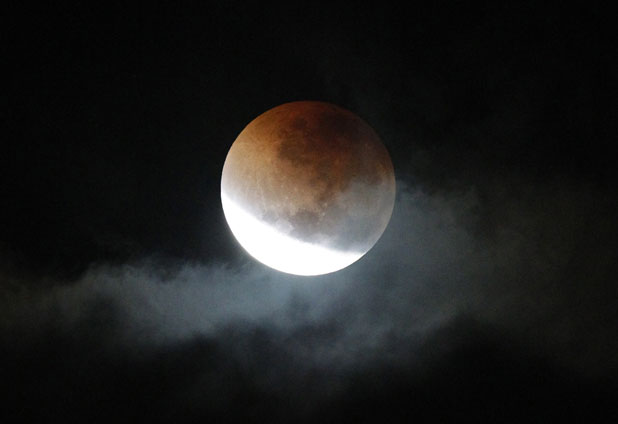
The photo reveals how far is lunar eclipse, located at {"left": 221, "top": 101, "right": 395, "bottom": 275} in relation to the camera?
3947mm

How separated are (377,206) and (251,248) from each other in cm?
126

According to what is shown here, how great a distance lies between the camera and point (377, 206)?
423cm

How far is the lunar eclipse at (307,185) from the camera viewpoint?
3.95 m

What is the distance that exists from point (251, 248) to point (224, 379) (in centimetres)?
315

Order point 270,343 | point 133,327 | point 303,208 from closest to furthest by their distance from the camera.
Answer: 1. point 303,208
2. point 133,327
3. point 270,343

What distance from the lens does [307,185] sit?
12.9 ft

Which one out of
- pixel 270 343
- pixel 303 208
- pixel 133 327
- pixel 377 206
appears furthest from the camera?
pixel 270 343

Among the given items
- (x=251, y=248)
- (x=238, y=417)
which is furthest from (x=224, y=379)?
(x=251, y=248)

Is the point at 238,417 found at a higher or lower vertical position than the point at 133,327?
lower

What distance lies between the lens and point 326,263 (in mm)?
4363

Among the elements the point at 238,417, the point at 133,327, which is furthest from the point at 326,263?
the point at 238,417

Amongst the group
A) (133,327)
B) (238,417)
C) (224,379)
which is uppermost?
(133,327)

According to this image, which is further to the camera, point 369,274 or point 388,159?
point 369,274

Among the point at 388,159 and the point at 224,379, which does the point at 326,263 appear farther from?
the point at 224,379
